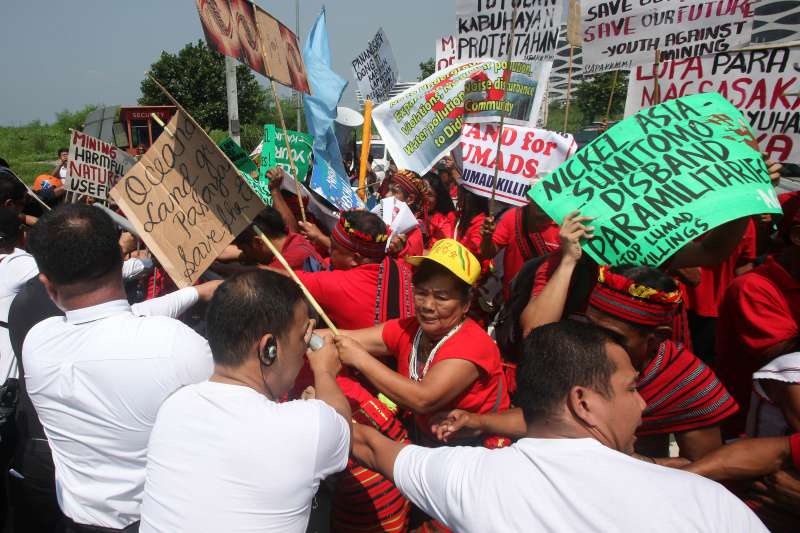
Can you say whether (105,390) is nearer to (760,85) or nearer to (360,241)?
(360,241)

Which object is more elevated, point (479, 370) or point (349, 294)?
point (349, 294)

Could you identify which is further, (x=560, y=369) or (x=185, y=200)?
(x=185, y=200)

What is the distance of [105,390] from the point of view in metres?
1.75

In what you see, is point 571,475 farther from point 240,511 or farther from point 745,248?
point 745,248

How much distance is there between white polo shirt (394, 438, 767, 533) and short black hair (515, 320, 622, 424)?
118 millimetres

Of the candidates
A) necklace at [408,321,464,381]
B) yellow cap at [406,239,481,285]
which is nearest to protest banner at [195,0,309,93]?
yellow cap at [406,239,481,285]

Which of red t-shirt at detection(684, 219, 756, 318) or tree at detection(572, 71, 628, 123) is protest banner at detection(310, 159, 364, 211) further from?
tree at detection(572, 71, 628, 123)

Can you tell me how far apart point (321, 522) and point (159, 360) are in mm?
1547

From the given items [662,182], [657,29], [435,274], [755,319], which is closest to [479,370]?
[435,274]

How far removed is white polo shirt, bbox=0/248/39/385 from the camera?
2791mm

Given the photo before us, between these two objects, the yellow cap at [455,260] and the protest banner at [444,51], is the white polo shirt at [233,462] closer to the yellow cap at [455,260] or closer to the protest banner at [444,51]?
the yellow cap at [455,260]

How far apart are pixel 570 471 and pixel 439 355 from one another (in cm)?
103

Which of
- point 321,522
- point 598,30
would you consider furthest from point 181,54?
point 321,522

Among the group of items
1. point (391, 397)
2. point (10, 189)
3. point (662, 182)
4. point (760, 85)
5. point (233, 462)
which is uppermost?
point (760, 85)
